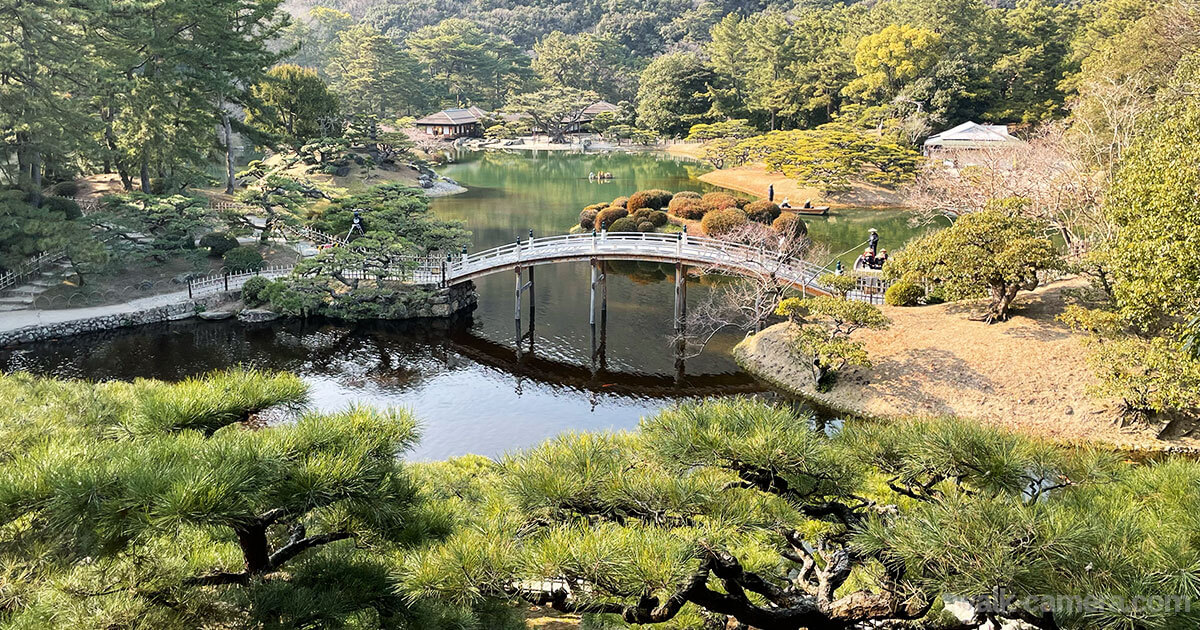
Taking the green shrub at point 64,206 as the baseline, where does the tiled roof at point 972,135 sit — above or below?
above

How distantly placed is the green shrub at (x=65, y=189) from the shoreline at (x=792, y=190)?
30567 millimetres

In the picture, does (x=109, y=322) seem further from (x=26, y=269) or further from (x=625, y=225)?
(x=625, y=225)

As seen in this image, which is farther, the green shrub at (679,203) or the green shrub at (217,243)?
the green shrub at (679,203)

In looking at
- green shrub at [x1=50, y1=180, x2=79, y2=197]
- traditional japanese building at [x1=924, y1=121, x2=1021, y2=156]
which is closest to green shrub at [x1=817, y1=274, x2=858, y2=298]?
traditional japanese building at [x1=924, y1=121, x2=1021, y2=156]

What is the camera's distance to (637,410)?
55.3ft

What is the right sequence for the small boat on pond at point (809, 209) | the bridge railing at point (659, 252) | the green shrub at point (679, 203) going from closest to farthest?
the bridge railing at point (659, 252) → the green shrub at point (679, 203) → the small boat on pond at point (809, 209)

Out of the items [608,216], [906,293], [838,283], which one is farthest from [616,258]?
[608,216]

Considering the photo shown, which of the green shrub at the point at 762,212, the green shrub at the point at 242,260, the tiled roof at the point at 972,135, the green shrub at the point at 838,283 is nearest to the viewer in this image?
the green shrub at the point at 838,283

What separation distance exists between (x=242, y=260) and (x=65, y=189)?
26.9 ft

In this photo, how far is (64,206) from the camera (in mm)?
23141

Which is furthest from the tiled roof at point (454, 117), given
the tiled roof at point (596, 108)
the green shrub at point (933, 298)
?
the green shrub at point (933, 298)

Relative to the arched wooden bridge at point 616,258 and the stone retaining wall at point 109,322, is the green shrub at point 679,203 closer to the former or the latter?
the arched wooden bridge at point 616,258

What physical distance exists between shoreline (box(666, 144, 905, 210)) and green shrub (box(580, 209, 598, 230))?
10997 millimetres

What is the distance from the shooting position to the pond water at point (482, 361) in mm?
16547
